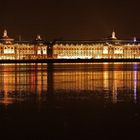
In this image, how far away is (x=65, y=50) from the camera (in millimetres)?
130875

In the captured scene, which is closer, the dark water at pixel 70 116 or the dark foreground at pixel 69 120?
the dark foreground at pixel 69 120

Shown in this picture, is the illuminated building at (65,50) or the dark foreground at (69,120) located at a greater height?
the illuminated building at (65,50)

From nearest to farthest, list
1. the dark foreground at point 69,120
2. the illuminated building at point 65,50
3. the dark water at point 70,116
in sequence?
1. the dark foreground at point 69,120
2. the dark water at point 70,116
3. the illuminated building at point 65,50

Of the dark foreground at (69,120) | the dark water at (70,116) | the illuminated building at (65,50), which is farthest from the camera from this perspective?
the illuminated building at (65,50)

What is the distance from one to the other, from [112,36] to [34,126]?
14278 centimetres

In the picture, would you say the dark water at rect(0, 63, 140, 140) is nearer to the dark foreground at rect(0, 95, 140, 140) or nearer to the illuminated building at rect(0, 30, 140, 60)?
the dark foreground at rect(0, 95, 140, 140)

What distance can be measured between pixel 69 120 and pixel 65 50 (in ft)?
388

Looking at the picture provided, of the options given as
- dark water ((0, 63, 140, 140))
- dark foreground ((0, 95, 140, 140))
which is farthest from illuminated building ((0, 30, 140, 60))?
dark foreground ((0, 95, 140, 140))

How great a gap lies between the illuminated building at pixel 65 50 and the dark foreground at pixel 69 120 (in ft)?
356

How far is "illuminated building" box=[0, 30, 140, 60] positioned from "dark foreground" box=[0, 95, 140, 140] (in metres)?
109

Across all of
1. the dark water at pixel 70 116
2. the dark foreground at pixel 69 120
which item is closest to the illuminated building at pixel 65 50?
the dark water at pixel 70 116

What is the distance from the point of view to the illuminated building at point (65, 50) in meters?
127

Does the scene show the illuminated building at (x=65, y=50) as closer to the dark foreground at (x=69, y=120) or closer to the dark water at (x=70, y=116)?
the dark water at (x=70, y=116)

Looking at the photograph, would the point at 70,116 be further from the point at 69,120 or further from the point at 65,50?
the point at 65,50
